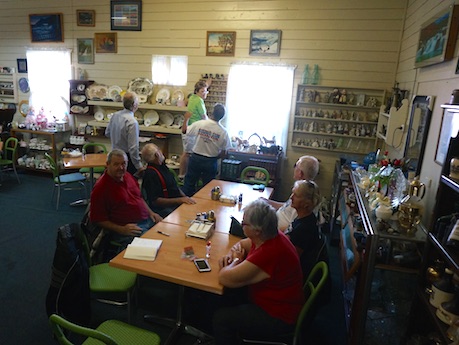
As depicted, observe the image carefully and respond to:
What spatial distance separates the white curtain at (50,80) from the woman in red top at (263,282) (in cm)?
544

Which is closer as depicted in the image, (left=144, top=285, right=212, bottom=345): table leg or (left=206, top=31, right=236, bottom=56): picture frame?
(left=144, top=285, right=212, bottom=345): table leg

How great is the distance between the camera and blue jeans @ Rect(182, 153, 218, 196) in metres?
4.07

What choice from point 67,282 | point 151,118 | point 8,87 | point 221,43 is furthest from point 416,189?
point 8,87

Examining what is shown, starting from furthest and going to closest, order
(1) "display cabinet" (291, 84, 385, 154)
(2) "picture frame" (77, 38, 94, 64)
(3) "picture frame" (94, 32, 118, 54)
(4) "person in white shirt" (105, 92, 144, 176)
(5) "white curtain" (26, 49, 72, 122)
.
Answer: (5) "white curtain" (26, 49, 72, 122) < (2) "picture frame" (77, 38, 94, 64) < (3) "picture frame" (94, 32, 118, 54) < (1) "display cabinet" (291, 84, 385, 154) < (4) "person in white shirt" (105, 92, 144, 176)

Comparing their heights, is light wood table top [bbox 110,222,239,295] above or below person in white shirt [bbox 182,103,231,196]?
below

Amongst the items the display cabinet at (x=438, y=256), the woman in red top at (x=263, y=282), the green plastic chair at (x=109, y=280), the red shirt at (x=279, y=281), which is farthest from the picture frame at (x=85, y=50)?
the display cabinet at (x=438, y=256)

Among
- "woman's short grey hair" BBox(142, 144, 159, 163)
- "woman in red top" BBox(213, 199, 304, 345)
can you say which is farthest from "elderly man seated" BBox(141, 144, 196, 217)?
"woman in red top" BBox(213, 199, 304, 345)

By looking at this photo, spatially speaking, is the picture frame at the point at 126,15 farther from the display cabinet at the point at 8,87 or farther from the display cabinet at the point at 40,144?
the display cabinet at the point at 8,87

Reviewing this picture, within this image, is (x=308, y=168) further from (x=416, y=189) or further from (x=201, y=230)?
(x=201, y=230)

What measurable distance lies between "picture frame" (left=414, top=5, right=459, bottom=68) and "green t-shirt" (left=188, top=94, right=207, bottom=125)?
276cm

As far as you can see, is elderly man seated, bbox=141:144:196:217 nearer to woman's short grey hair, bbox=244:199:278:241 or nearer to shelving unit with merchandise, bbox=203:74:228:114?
woman's short grey hair, bbox=244:199:278:241

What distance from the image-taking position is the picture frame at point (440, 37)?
2240 millimetres

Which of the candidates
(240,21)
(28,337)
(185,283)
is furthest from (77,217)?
(240,21)

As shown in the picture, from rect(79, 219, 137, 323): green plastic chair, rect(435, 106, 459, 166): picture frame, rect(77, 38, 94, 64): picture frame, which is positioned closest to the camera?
rect(435, 106, 459, 166): picture frame
